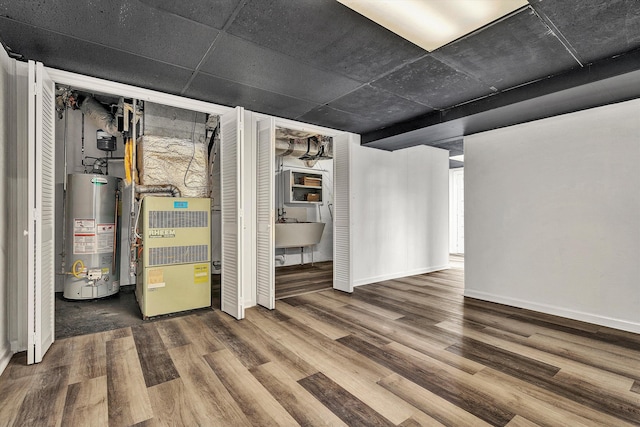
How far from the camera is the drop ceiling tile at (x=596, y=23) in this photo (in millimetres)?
1729

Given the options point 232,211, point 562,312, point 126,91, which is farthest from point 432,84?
point 126,91

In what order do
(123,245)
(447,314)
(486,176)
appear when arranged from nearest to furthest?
(447,314), (486,176), (123,245)

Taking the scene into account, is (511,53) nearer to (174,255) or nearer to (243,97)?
(243,97)

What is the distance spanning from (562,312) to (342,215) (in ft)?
8.69

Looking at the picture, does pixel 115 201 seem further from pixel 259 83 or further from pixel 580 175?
pixel 580 175

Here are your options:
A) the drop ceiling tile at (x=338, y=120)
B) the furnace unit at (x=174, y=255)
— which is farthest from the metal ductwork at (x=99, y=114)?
the drop ceiling tile at (x=338, y=120)

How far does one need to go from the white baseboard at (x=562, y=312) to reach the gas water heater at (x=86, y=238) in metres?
4.56

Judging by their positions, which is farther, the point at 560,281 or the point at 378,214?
the point at 378,214

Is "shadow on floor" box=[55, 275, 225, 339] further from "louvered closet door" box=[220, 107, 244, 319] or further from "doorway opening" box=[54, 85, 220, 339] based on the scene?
"louvered closet door" box=[220, 107, 244, 319]

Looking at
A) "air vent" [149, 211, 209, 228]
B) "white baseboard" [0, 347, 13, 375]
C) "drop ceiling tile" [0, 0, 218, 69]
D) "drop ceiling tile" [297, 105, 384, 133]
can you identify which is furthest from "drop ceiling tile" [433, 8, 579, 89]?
"white baseboard" [0, 347, 13, 375]

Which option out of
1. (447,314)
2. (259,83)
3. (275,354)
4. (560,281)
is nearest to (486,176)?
(560,281)

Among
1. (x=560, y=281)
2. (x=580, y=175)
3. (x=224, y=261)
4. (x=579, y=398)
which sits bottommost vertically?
(x=579, y=398)

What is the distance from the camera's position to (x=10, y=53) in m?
2.23

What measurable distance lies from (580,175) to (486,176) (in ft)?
A: 3.03
